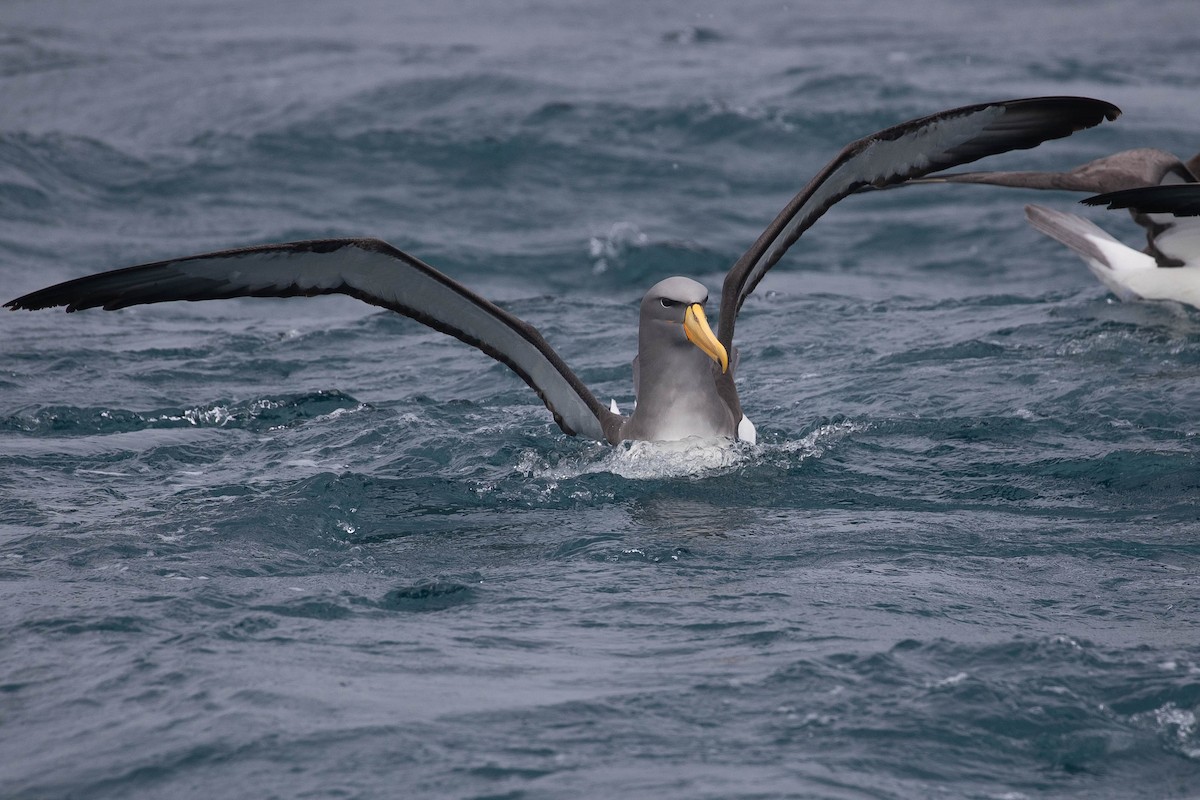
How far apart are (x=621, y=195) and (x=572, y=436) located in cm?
933

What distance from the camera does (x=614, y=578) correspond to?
718 centimetres

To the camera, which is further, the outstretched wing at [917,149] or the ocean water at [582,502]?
the outstretched wing at [917,149]

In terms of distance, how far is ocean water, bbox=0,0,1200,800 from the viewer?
18.1 feet

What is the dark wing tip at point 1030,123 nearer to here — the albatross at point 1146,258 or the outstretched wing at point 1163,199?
the outstretched wing at point 1163,199

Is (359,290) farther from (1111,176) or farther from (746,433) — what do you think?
(1111,176)

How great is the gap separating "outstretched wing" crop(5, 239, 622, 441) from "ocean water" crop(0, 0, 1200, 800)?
46 centimetres

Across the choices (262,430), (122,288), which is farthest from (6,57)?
(122,288)

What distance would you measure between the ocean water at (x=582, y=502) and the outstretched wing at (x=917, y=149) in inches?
47.1

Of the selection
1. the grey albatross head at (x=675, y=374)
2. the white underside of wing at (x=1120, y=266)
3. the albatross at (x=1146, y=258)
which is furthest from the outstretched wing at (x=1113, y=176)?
the grey albatross head at (x=675, y=374)

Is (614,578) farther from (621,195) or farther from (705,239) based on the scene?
(621,195)

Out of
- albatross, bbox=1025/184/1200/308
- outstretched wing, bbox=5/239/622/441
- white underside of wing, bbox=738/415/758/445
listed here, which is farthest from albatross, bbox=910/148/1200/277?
outstretched wing, bbox=5/239/622/441

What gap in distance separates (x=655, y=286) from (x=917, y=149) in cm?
176

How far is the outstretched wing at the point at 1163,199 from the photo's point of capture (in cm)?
866

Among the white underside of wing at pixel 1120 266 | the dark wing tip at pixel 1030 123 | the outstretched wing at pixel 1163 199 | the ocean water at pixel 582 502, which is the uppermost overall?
the dark wing tip at pixel 1030 123
